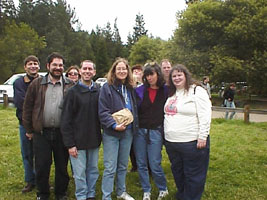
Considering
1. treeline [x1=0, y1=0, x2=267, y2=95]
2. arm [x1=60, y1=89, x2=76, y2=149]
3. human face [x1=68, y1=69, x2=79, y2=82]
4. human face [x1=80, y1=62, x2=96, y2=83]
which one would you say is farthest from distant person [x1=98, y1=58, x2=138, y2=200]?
treeline [x1=0, y1=0, x2=267, y2=95]

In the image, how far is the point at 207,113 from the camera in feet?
10.7

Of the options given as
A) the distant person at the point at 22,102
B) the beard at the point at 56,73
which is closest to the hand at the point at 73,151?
the distant person at the point at 22,102

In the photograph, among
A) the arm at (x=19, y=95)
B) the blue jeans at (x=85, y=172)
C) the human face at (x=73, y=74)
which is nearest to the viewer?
the blue jeans at (x=85, y=172)

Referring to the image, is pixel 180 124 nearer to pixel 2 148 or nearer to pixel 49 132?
pixel 49 132

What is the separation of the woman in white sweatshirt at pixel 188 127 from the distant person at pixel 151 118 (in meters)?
0.19

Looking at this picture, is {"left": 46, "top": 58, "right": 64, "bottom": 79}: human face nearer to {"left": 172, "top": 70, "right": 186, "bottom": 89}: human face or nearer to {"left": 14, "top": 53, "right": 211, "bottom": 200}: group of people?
{"left": 14, "top": 53, "right": 211, "bottom": 200}: group of people

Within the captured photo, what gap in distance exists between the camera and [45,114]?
3.53 metres

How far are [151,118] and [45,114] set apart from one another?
4.70ft

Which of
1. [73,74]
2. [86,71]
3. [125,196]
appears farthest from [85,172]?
[73,74]

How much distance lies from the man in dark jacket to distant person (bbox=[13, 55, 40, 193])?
31.8 inches

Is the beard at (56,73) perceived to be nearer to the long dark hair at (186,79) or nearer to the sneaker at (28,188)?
the long dark hair at (186,79)

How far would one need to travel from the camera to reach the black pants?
3.58 m

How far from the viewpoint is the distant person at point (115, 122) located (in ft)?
11.2

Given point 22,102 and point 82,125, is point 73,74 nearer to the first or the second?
point 22,102
